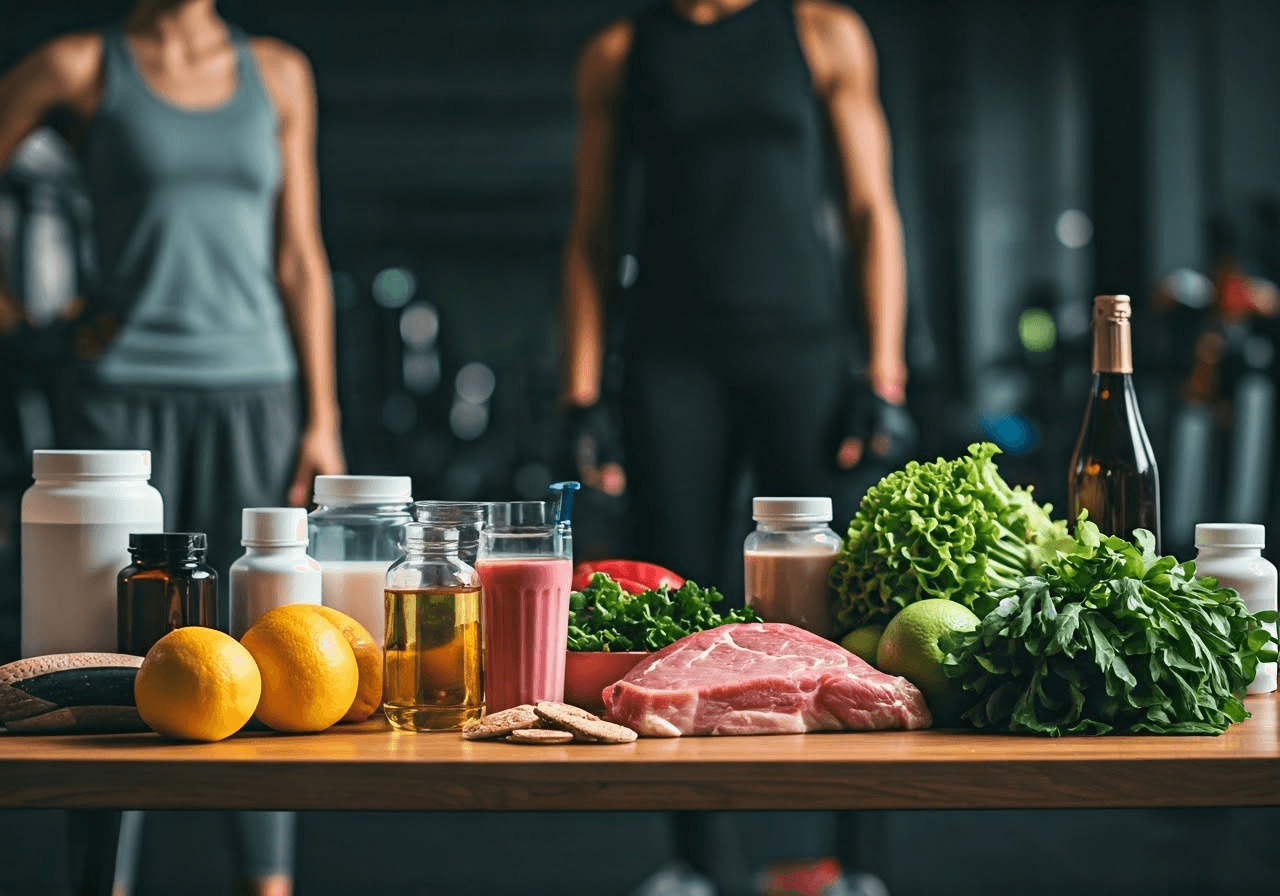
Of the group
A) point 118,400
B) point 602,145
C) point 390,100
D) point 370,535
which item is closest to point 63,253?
point 118,400

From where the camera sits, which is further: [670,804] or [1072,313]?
[1072,313]

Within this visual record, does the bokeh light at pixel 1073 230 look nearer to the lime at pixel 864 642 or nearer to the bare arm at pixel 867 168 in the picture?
the bare arm at pixel 867 168

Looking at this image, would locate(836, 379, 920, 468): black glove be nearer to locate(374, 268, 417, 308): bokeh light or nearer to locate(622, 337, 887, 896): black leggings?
locate(622, 337, 887, 896): black leggings

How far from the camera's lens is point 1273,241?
2.72m

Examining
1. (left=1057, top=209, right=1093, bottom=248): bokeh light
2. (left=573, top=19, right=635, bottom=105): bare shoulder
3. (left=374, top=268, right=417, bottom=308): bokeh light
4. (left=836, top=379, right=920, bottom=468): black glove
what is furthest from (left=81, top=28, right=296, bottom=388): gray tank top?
(left=1057, top=209, right=1093, bottom=248): bokeh light

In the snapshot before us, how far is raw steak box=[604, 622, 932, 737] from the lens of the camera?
104cm

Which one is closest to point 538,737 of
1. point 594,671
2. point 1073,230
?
point 594,671

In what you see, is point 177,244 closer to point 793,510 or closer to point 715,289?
point 715,289

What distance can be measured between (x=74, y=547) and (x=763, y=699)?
0.59 m

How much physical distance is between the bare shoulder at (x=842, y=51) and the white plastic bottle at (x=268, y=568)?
1.96m

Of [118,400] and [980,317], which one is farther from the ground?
[980,317]

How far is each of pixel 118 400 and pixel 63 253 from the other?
320 millimetres

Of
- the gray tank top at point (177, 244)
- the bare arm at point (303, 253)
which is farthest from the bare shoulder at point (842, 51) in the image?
the gray tank top at point (177, 244)

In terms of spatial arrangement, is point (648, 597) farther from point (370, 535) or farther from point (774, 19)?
point (774, 19)
